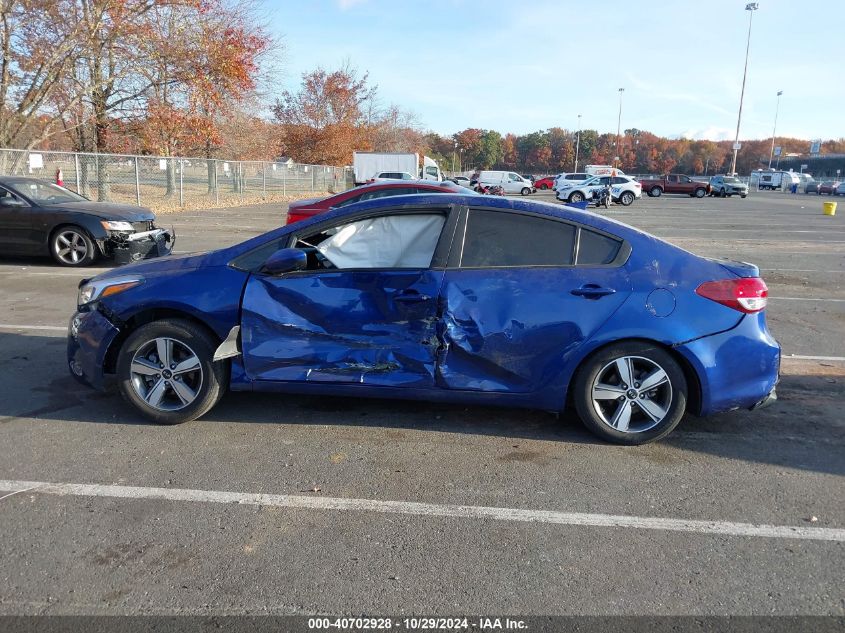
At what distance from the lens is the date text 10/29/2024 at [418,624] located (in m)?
2.42

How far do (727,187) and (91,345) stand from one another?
173 ft

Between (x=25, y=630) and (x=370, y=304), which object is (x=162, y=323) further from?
(x=25, y=630)

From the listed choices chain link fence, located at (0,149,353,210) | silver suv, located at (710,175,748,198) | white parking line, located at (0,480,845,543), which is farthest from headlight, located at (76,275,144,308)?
silver suv, located at (710,175,748,198)

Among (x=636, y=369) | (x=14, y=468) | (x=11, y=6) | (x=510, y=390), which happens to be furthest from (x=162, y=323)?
(x=11, y=6)

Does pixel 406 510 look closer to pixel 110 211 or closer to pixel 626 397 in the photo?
pixel 626 397

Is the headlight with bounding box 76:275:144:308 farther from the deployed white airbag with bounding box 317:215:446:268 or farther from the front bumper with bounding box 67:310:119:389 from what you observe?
the deployed white airbag with bounding box 317:215:446:268

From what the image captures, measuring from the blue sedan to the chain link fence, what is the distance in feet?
56.3

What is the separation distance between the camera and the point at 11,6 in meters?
17.9

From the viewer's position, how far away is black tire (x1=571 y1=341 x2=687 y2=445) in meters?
3.91

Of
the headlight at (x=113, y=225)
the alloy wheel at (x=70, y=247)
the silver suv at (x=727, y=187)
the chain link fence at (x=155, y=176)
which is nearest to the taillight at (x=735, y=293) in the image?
the headlight at (x=113, y=225)

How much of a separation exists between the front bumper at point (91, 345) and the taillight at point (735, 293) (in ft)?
12.8

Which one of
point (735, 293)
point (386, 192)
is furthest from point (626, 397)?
point (386, 192)

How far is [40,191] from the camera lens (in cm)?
1075

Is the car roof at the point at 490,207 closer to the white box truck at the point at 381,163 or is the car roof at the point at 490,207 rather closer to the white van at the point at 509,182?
the white box truck at the point at 381,163
